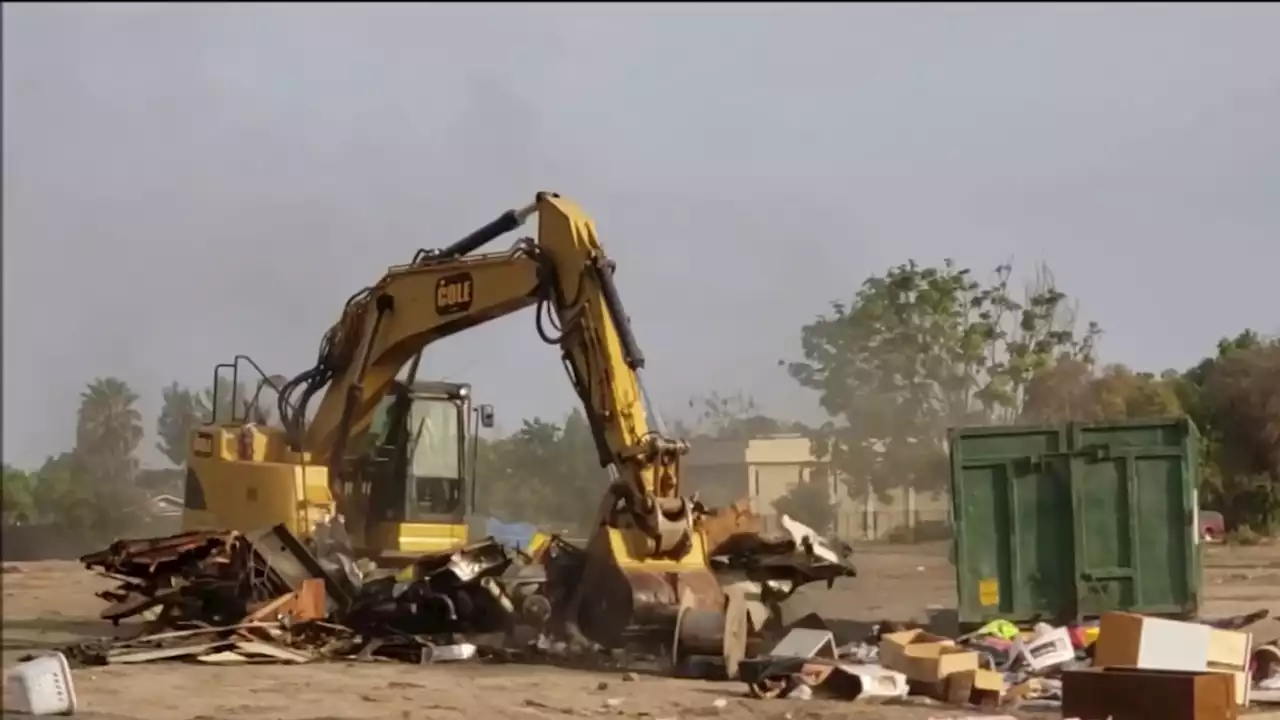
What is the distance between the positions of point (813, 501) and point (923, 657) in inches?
976

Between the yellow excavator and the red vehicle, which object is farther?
the red vehicle

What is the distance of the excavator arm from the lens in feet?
46.0

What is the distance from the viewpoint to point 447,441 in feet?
59.2

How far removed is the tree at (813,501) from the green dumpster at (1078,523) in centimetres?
1938

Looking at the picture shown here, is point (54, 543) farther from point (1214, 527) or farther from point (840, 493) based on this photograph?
point (1214, 527)

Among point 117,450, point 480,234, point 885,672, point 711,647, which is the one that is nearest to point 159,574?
point 480,234

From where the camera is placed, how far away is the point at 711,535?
15281 millimetres

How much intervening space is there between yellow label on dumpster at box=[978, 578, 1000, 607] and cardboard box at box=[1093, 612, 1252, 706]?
302 centimetres

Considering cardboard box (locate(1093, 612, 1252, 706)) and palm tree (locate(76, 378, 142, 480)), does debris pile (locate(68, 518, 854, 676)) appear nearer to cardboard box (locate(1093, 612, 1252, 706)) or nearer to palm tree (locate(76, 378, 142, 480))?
cardboard box (locate(1093, 612, 1252, 706))

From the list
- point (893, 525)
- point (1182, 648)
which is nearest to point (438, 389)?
point (1182, 648)

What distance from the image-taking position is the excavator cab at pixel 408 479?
57.8ft

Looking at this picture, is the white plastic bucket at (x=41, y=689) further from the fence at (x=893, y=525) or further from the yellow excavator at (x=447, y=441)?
the fence at (x=893, y=525)

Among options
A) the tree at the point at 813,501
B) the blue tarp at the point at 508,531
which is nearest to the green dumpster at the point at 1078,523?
the blue tarp at the point at 508,531

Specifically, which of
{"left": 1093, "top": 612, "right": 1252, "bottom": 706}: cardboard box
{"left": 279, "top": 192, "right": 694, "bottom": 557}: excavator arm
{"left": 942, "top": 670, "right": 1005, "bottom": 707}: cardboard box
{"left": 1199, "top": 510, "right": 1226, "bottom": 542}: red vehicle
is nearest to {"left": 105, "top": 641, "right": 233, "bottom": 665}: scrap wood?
{"left": 279, "top": 192, "right": 694, "bottom": 557}: excavator arm
